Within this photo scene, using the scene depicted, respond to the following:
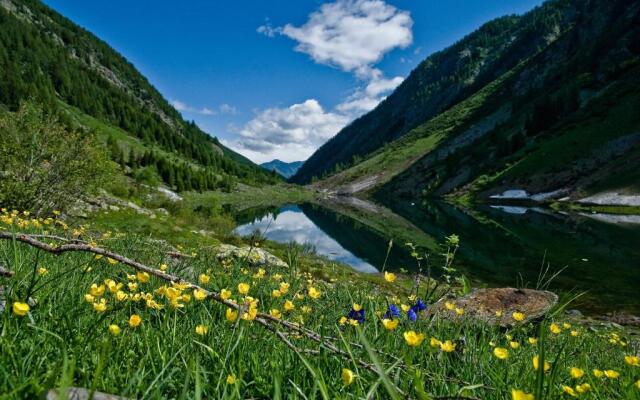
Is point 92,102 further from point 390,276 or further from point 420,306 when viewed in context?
point 420,306

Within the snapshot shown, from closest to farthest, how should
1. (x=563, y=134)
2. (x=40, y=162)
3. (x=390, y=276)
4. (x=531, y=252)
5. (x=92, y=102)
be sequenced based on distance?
(x=390, y=276) < (x=40, y=162) < (x=531, y=252) < (x=563, y=134) < (x=92, y=102)

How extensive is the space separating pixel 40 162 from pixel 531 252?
35.7 meters

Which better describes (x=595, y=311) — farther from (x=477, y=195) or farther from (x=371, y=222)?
(x=477, y=195)

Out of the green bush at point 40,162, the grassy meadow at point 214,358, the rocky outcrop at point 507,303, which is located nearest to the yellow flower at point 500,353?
the grassy meadow at point 214,358

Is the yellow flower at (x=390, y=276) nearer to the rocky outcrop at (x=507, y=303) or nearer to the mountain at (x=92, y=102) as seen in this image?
the rocky outcrop at (x=507, y=303)

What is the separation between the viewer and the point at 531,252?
33.2 metres

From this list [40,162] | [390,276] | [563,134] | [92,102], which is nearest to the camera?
[390,276]

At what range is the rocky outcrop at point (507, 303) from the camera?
7895mm

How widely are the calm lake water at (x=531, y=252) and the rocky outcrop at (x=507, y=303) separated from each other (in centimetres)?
141

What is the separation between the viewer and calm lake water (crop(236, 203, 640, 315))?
2230 cm

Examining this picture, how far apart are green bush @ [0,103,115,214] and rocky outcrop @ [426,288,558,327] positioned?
57.0 ft

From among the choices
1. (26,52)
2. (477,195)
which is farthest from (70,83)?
(477,195)

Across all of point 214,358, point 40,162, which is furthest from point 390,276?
point 40,162

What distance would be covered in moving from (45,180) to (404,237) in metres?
36.7
